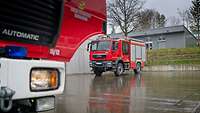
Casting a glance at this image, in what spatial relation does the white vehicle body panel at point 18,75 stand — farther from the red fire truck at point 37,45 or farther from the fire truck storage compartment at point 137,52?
the fire truck storage compartment at point 137,52

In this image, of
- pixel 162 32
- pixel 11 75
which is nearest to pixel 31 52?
pixel 11 75

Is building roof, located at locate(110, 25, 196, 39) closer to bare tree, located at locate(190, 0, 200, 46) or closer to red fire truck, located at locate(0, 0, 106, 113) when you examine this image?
bare tree, located at locate(190, 0, 200, 46)

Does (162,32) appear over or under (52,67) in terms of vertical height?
over

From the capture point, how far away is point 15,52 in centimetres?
233

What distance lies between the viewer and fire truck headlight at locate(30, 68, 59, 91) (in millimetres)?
2446

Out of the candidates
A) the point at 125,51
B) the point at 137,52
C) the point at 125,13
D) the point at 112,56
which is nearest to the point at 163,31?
the point at 125,13

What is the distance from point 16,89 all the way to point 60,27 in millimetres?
839

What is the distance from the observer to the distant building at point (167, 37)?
46531 millimetres

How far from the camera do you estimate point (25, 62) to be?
7.57ft

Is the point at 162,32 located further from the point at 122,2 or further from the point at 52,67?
the point at 52,67

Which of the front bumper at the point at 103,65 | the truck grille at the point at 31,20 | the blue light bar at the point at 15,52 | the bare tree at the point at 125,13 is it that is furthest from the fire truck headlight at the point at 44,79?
the bare tree at the point at 125,13

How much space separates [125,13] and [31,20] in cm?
3943

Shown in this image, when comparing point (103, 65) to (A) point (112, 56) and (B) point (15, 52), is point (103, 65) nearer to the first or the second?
(A) point (112, 56)

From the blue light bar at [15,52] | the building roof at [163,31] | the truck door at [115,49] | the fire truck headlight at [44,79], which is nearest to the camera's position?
the blue light bar at [15,52]
